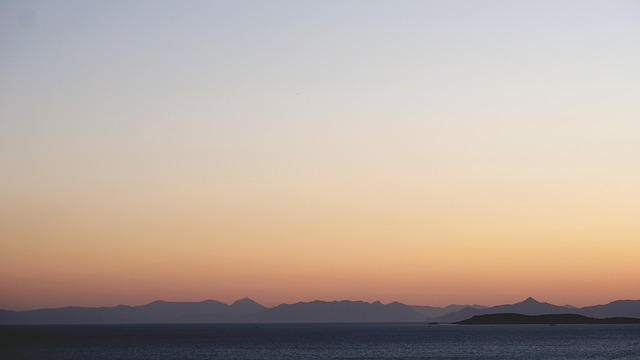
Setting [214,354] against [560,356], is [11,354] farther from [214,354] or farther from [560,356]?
[560,356]

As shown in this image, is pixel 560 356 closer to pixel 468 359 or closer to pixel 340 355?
pixel 468 359

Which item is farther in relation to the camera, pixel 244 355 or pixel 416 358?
pixel 244 355

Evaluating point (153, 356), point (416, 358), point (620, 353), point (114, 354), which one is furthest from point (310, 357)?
point (620, 353)

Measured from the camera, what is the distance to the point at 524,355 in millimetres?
102062

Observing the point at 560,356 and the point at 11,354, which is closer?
the point at 560,356

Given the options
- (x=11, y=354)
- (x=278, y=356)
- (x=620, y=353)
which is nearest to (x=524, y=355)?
(x=620, y=353)

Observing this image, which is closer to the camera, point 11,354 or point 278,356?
point 278,356

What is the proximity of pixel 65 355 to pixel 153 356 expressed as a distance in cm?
1163

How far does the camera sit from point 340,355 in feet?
338

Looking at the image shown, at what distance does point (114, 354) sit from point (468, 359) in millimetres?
44490

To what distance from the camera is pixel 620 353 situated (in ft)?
333

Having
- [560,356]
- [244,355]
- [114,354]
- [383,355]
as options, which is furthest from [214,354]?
[560,356]

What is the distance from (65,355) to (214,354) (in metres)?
18.4

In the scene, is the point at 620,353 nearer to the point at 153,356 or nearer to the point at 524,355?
the point at 524,355
